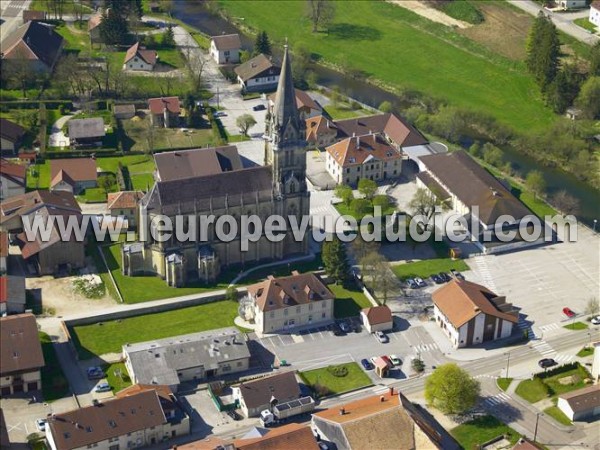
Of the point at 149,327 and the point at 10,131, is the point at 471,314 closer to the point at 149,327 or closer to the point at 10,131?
the point at 149,327

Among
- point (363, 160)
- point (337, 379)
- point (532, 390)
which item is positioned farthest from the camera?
point (363, 160)

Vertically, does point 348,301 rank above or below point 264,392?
below

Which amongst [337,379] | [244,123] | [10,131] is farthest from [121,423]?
[244,123]

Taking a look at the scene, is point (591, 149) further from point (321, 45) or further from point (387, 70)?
point (321, 45)

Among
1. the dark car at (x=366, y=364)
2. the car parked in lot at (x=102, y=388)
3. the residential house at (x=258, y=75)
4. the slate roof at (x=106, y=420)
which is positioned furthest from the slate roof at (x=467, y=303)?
the residential house at (x=258, y=75)

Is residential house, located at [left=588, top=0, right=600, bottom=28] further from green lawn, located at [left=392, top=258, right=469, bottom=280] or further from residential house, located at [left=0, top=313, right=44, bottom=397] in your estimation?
residential house, located at [left=0, top=313, right=44, bottom=397]

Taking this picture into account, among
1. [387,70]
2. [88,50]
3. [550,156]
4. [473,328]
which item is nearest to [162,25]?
[88,50]

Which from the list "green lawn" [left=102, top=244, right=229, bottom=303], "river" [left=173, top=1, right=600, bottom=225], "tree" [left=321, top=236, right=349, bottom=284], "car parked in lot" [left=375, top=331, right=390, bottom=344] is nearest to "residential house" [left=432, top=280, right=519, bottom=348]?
"car parked in lot" [left=375, top=331, right=390, bottom=344]

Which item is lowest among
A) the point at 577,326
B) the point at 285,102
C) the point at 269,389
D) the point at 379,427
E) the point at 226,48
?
the point at 577,326
